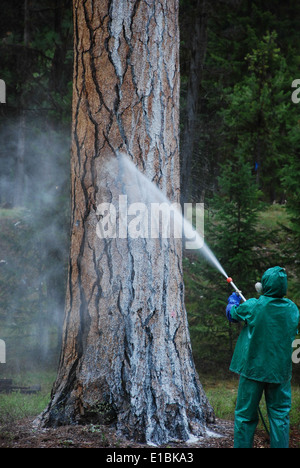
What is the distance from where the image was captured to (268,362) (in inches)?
157

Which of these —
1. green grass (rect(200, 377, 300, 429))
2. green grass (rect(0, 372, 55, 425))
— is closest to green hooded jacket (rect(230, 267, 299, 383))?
green grass (rect(200, 377, 300, 429))

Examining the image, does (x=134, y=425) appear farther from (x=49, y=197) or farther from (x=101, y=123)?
(x=49, y=197)

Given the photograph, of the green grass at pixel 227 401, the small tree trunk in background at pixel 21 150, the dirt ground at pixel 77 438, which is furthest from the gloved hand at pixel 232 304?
the small tree trunk in background at pixel 21 150

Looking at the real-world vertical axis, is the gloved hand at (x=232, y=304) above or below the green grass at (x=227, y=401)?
above

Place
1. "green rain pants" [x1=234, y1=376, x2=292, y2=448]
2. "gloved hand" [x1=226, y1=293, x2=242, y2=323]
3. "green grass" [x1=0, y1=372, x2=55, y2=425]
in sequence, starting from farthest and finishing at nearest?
1. "green grass" [x1=0, y1=372, x2=55, y2=425]
2. "gloved hand" [x1=226, y1=293, x2=242, y2=323]
3. "green rain pants" [x1=234, y1=376, x2=292, y2=448]

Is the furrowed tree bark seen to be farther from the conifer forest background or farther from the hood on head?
the conifer forest background

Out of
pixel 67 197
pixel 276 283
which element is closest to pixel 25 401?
pixel 276 283

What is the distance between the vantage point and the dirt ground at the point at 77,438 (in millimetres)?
3752

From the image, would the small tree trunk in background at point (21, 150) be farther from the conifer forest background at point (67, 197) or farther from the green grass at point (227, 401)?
the green grass at point (227, 401)

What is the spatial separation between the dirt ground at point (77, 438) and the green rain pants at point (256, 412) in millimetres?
172

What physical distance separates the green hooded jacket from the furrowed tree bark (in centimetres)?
59

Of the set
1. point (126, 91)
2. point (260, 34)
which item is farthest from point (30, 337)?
point (260, 34)

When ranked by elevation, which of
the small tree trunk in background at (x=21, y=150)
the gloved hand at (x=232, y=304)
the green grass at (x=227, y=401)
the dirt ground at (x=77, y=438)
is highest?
the small tree trunk in background at (x=21, y=150)

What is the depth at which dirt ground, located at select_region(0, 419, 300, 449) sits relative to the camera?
375cm
